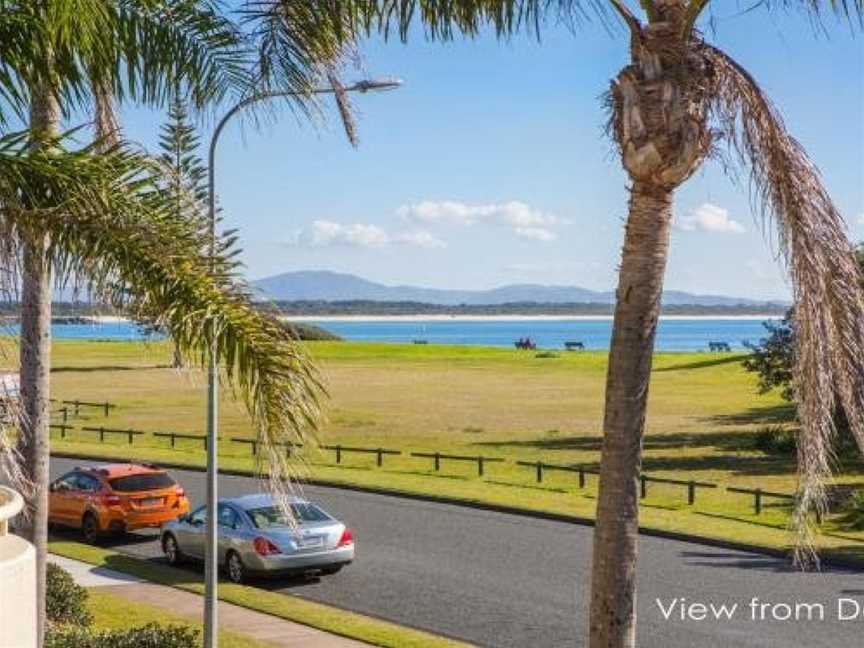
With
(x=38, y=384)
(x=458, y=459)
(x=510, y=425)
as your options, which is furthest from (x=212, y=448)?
(x=510, y=425)

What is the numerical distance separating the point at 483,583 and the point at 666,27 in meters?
13.3

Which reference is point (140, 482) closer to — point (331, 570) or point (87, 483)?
point (87, 483)

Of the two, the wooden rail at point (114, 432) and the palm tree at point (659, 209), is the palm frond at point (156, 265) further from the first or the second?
the wooden rail at point (114, 432)

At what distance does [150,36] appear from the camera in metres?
11.4

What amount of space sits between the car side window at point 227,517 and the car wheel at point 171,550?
1.40 m

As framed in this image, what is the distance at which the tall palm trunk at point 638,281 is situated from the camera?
8.81 metres

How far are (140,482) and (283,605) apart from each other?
29.3ft

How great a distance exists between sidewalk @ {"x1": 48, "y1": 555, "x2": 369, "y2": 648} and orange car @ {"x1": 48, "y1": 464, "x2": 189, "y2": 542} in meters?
2.49

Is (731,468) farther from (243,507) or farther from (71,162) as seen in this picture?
(71,162)

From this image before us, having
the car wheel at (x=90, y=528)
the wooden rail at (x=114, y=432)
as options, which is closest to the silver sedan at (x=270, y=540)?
the car wheel at (x=90, y=528)

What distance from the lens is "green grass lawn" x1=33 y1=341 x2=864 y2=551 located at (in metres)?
29.5

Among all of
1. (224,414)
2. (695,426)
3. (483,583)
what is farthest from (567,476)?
(224,414)

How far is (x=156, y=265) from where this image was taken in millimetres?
8711

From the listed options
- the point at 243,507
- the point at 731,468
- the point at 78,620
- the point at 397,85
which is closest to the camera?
the point at 397,85
